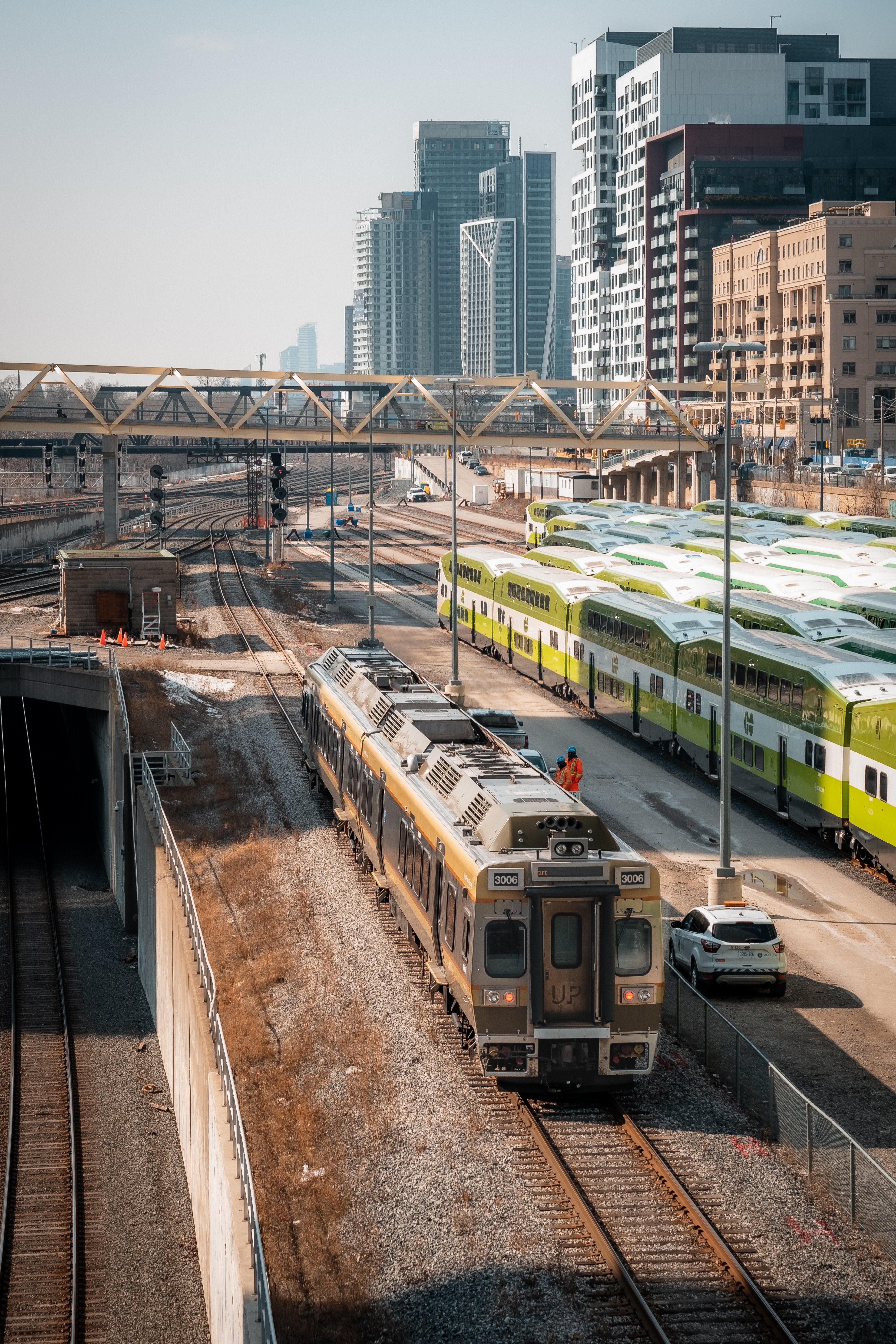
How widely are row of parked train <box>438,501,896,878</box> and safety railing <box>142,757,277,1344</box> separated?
13.3 m

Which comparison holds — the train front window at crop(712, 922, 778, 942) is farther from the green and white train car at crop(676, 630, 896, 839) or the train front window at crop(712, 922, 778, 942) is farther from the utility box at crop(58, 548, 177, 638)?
the utility box at crop(58, 548, 177, 638)

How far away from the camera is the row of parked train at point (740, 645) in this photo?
30672mm

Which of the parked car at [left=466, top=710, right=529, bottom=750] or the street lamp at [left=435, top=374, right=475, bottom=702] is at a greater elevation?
the street lamp at [left=435, top=374, right=475, bottom=702]

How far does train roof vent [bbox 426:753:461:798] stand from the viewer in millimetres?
21500

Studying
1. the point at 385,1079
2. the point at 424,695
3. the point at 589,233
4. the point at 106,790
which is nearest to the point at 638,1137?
the point at 385,1079

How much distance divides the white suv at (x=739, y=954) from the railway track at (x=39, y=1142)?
34.8ft

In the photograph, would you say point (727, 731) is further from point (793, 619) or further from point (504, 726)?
point (793, 619)

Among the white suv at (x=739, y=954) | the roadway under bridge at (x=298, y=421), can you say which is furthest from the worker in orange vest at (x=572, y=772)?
the roadway under bridge at (x=298, y=421)

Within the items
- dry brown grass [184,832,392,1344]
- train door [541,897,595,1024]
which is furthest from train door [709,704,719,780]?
train door [541,897,595,1024]

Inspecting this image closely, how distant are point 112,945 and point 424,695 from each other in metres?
15.4

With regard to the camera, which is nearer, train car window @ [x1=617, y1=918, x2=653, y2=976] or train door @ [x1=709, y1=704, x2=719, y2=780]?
train car window @ [x1=617, y1=918, x2=653, y2=976]

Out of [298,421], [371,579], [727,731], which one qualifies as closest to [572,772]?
[727,731]

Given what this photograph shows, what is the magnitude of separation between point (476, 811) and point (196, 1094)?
624 centimetres

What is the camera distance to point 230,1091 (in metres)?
17.3
